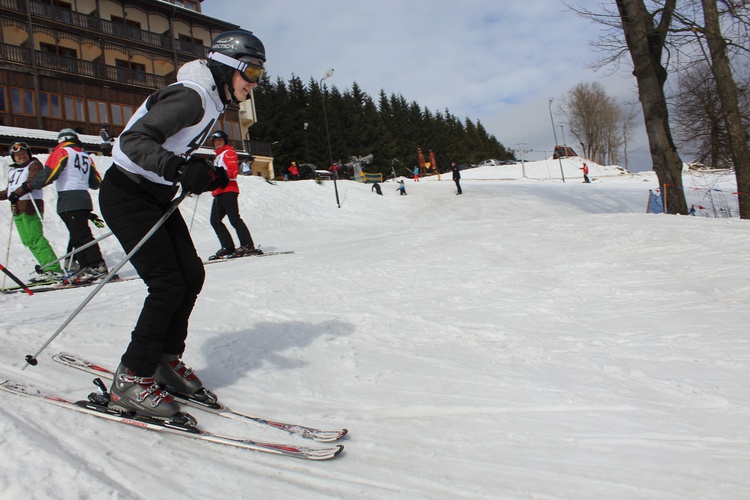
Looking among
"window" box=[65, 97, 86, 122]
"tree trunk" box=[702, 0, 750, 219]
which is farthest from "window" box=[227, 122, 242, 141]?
"tree trunk" box=[702, 0, 750, 219]

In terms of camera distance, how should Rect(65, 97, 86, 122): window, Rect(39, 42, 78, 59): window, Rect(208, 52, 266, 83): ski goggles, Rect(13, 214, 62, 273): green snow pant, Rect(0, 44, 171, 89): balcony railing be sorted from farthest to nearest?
Rect(39, 42, 78, 59): window, Rect(65, 97, 86, 122): window, Rect(0, 44, 171, 89): balcony railing, Rect(13, 214, 62, 273): green snow pant, Rect(208, 52, 266, 83): ski goggles

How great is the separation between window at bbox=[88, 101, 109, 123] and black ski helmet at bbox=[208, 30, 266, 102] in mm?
29965

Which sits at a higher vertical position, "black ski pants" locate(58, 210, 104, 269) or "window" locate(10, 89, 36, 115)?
"window" locate(10, 89, 36, 115)

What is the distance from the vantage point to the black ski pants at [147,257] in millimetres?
2607

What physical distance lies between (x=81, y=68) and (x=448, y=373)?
31879 mm

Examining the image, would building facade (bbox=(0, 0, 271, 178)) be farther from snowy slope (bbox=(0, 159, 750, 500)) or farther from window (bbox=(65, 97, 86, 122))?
snowy slope (bbox=(0, 159, 750, 500))

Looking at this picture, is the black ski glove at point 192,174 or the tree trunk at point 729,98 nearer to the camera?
the black ski glove at point 192,174

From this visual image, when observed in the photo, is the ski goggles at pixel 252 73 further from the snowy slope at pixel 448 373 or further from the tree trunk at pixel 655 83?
the tree trunk at pixel 655 83

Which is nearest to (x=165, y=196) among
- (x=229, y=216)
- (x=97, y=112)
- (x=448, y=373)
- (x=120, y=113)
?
(x=448, y=373)

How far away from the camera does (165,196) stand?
2805 millimetres

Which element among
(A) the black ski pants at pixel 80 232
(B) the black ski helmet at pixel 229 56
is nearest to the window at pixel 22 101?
(A) the black ski pants at pixel 80 232

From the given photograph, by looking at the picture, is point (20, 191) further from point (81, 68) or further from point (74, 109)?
point (81, 68)

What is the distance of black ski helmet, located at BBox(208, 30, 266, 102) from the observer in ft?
9.36

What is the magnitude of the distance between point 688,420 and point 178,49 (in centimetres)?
3824
